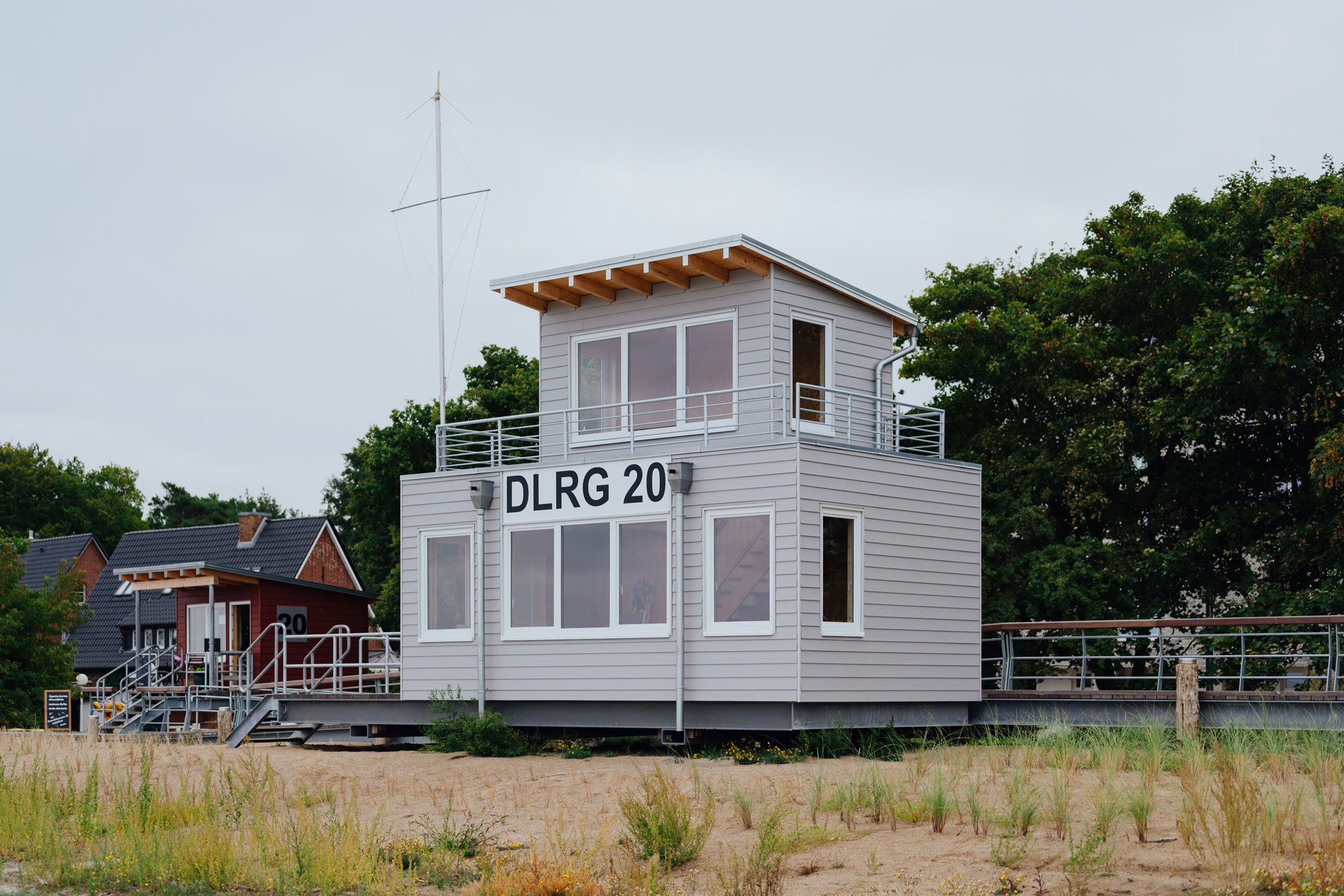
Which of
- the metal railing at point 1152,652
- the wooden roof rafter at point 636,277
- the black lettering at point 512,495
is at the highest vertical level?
the wooden roof rafter at point 636,277

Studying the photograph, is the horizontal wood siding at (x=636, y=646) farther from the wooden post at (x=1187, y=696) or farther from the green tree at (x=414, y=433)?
the green tree at (x=414, y=433)

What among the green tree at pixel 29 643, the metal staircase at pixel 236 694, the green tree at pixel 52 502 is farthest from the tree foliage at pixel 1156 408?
the green tree at pixel 52 502

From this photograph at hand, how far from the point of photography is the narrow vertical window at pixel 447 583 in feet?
71.3

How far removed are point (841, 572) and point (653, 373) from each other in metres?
4.71

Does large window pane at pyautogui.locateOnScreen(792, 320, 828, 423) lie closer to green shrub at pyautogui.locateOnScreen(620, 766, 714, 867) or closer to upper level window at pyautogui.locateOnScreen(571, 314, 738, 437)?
upper level window at pyautogui.locateOnScreen(571, 314, 738, 437)

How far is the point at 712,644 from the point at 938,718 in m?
4.00

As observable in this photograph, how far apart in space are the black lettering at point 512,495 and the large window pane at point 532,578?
14.8 inches

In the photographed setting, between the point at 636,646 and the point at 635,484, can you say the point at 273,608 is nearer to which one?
the point at 636,646

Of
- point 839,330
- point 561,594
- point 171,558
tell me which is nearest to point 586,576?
point 561,594

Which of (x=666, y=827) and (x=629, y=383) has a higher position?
(x=629, y=383)

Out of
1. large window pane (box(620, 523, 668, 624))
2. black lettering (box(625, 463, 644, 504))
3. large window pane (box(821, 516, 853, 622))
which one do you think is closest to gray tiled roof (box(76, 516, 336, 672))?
large window pane (box(620, 523, 668, 624))

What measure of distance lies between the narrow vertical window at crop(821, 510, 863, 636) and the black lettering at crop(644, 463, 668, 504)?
2309 mm

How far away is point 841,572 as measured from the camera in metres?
19.4

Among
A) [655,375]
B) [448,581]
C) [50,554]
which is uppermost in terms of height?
[655,375]
